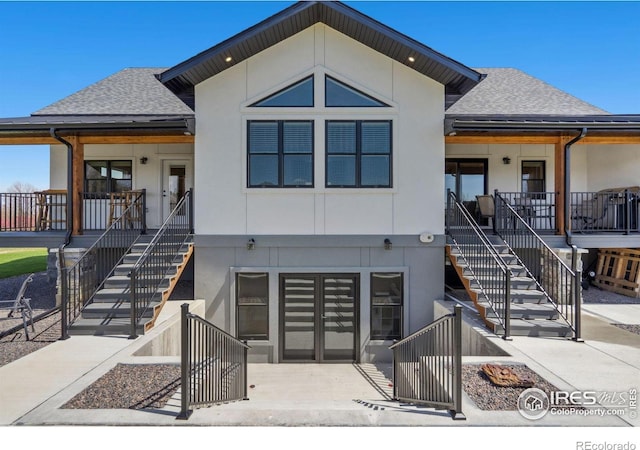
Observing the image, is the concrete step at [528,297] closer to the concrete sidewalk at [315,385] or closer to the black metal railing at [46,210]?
the concrete sidewalk at [315,385]

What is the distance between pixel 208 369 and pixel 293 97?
20.4 ft

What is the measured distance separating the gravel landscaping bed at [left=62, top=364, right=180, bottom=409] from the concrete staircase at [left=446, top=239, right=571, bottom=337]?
5728 millimetres

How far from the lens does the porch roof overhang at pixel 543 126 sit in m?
7.96

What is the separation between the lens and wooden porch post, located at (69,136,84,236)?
8.51 metres

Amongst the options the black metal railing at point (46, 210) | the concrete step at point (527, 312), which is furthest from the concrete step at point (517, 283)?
Answer: the black metal railing at point (46, 210)

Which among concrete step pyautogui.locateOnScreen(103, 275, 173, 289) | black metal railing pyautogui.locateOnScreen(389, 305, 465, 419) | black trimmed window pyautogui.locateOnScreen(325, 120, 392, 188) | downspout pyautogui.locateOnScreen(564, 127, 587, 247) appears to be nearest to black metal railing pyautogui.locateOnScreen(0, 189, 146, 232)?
concrete step pyautogui.locateOnScreen(103, 275, 173, 289)

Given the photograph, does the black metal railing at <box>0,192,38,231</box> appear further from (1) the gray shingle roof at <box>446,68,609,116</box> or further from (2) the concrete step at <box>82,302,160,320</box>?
(1) the gray shingle roof at <box>446,68,609,116</box>

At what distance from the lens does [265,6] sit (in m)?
8.03

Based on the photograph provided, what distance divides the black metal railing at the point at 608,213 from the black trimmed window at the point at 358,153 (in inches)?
222

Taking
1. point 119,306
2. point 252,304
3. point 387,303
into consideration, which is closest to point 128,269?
point 119,306

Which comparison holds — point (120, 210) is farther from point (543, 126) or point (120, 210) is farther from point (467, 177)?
point (543, 126)

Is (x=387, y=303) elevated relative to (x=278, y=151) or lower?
lower

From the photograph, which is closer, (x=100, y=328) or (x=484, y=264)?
(x=100, y=328)

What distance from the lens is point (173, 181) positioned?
1080 centimetres
